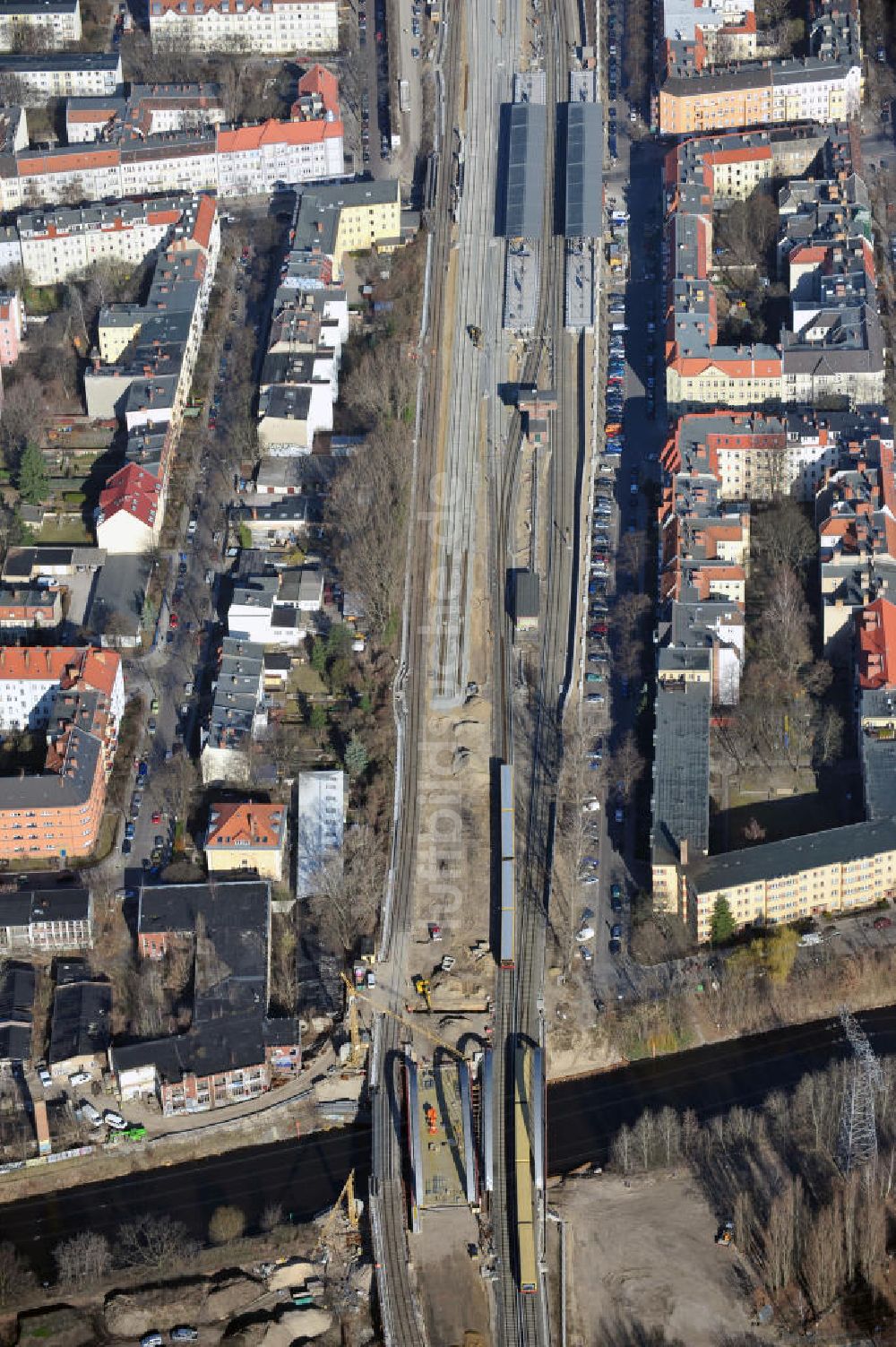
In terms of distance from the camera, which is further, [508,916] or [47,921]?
[508,916]

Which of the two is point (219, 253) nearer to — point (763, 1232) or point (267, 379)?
point (267, 379)

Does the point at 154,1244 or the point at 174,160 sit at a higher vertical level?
the point at 174,160

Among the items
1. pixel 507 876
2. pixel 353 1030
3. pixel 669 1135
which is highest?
pixel 507 876

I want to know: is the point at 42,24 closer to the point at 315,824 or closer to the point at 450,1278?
the point at 315,824

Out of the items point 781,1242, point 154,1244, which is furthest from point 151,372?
point 781,1242

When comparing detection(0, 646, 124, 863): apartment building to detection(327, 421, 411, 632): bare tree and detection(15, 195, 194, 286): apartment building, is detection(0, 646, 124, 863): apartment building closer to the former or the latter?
detection(327, 421, 411, 632): bare tree

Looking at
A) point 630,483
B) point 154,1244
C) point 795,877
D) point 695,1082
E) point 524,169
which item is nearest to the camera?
point 154,1244

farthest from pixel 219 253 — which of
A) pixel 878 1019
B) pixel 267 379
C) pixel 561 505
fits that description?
pixel 878 1019
